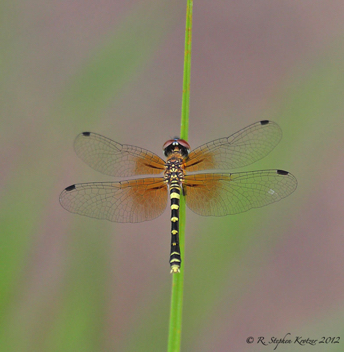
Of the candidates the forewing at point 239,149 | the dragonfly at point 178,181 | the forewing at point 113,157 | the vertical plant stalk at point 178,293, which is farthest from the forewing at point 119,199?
the vertical plant stalk at point 178,293

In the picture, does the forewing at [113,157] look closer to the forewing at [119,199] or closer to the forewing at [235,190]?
the forewing at [119,199]

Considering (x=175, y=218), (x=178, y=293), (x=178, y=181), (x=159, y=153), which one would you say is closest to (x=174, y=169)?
(x=178, y=181)

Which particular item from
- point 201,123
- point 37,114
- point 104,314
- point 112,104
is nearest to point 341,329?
point 104,314

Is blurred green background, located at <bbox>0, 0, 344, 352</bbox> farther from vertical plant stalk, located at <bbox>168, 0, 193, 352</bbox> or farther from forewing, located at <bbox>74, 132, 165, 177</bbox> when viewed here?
vertical plant stalk, located at <bbox>168, 0, 193, 352</bbox>

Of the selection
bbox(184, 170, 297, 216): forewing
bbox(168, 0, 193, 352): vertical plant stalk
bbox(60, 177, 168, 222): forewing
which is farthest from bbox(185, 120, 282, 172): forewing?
bbox(168, 0, 193, 352): vertical plant stalk

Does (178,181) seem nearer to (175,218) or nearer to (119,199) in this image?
(175,218)

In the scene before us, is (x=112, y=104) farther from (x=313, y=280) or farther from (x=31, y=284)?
(x=313, y=280)
